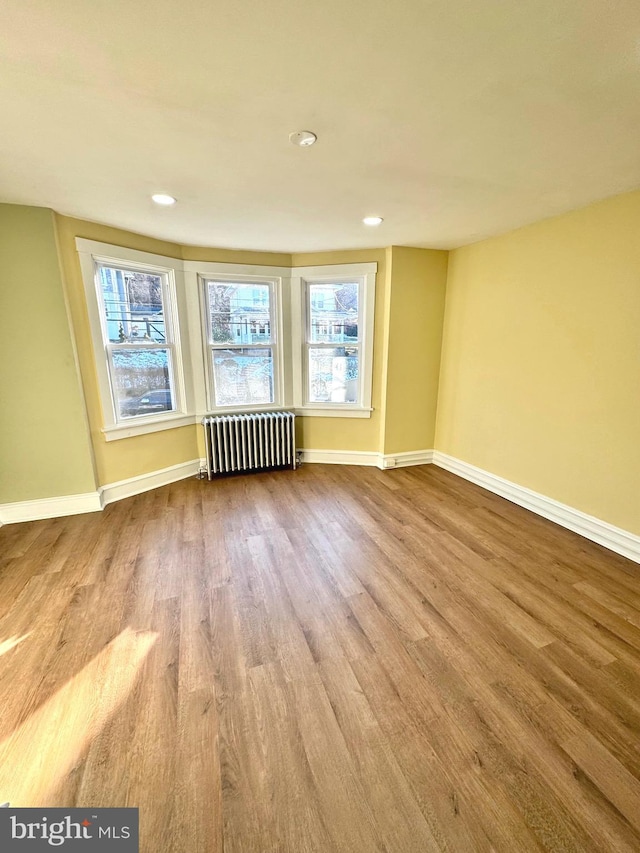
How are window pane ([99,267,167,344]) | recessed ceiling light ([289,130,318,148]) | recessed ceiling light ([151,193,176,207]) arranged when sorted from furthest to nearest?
window pane ([99,267,167,344]) → recessed ceiling light ([151,193,176,207]) → recessed ceiling light ([289,130,318,148])

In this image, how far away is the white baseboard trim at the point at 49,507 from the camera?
113 inches

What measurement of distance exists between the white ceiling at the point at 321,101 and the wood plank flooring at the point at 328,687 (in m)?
2.41

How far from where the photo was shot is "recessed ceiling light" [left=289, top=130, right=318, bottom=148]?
156 centimetres

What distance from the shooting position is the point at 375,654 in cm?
167

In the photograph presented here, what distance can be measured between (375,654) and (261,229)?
10.5 ft

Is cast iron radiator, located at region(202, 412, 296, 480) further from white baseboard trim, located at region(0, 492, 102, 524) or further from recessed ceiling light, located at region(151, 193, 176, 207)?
recessed ceiling light, located at region(151, 193, 176, 207)

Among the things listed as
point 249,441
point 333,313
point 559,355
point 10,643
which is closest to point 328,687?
point 10,643

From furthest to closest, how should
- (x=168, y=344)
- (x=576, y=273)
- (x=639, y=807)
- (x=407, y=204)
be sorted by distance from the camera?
(x=168, y=344) → (x=576, y=273) → (x=407, y=204) → (x=639, y=807)

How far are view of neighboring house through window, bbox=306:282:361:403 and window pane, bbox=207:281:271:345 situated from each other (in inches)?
20.2

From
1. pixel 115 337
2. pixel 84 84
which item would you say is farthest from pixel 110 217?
pixel 84 84

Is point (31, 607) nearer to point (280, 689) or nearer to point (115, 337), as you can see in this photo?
point (280, 689)

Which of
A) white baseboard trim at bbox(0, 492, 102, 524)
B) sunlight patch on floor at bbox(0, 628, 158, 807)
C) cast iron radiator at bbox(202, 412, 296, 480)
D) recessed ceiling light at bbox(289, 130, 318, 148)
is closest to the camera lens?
sunlight patch on floor at bbox(0, 628, 158, 807)

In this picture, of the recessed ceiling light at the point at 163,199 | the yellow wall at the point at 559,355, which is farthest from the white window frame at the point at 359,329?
the recessed ceiling light at the point at 163,199

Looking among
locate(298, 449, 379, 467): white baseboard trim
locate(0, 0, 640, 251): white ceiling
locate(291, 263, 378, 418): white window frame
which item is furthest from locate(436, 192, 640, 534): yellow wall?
locate(298, 449, 379, 467): white baseboard trim
